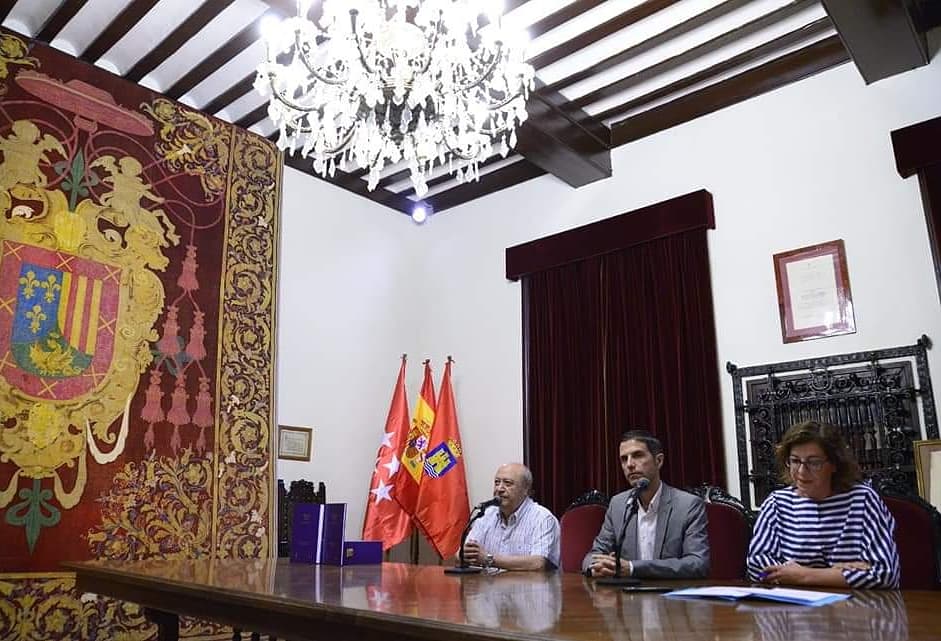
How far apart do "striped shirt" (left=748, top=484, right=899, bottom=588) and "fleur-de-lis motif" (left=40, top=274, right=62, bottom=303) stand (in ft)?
11.2

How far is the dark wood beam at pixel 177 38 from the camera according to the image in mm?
3963

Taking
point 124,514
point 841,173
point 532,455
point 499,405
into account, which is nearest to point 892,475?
point 841,173

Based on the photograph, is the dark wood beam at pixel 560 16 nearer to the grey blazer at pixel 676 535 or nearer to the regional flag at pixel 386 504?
the grey blazer at pixel 676 535

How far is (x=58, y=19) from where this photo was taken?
400 cm

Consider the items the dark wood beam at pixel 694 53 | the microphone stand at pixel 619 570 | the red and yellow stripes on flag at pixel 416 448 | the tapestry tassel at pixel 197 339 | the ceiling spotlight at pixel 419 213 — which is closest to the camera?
the microphone stand at pixel 619 570

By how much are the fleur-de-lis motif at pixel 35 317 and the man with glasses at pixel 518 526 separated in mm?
2390

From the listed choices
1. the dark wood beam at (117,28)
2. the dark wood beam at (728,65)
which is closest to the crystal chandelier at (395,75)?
the dark wood beam at (117,28)

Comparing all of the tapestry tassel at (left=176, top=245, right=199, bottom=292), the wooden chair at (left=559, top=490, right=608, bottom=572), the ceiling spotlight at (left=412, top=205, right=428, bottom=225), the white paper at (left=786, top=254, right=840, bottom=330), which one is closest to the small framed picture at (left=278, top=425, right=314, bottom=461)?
the tapestry tassel at (left=176, top=245, right=199, bottom=292)

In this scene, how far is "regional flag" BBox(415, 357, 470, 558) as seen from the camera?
16.5 feet

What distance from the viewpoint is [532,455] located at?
504 centimetres

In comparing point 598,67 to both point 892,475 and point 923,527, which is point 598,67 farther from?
point 923,527

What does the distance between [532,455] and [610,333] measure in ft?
3.14

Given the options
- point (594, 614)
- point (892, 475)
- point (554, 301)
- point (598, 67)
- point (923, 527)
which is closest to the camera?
point (594, 614)

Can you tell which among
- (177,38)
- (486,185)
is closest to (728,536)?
(486,185)
